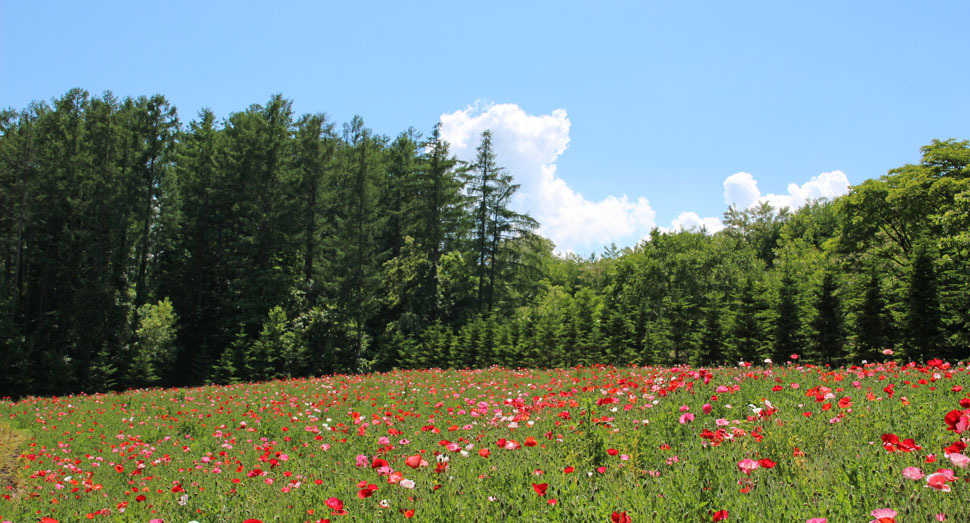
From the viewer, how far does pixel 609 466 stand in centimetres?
378

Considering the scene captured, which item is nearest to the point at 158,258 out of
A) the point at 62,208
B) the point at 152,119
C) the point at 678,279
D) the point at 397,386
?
the point at 62,208

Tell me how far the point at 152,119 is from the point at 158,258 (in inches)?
448

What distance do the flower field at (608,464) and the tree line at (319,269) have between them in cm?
1822

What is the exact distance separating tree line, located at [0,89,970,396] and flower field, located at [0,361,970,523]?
18.2 metres

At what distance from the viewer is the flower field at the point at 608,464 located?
281cm

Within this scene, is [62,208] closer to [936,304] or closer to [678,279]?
[678,279]

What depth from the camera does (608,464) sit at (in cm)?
383

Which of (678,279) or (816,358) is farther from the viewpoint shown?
(678,279)

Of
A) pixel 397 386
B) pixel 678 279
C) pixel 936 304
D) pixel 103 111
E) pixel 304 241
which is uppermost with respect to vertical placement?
pixel 103 111

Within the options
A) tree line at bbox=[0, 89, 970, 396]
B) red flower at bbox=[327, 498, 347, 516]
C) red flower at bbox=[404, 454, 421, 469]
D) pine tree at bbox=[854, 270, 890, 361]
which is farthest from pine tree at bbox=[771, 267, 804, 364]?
red flower at bbox=[327, 498, 347, 516]

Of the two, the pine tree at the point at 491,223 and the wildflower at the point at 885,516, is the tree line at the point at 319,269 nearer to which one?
the pine tree at the point at 491,223

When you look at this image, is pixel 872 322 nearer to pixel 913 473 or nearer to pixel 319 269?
pixel 913 473

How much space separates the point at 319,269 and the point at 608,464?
3171 centimetres

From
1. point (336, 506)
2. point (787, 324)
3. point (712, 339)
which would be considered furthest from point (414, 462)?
point (712, 339)
